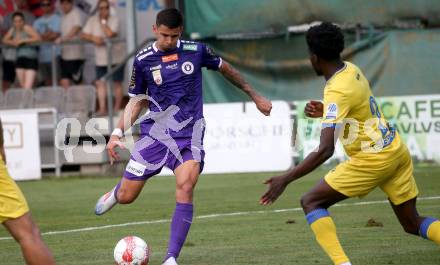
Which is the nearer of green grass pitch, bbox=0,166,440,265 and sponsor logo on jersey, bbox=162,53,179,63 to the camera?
green grass pitch, bbox=0,166,440,265

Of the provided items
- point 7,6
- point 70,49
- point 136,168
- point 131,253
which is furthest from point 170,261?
point 7,6

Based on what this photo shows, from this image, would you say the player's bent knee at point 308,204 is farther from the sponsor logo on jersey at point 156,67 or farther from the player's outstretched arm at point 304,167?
the sponsor logo on jersey at point 156,67

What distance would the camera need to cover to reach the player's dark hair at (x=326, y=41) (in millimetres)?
8562

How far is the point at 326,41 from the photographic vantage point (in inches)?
337

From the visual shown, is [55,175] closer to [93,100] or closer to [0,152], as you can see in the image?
[93,100]

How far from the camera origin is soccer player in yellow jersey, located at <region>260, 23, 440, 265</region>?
8523 millimetres

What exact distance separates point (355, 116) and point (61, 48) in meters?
14.3

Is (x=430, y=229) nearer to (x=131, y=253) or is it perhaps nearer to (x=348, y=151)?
(x=348, y=151)

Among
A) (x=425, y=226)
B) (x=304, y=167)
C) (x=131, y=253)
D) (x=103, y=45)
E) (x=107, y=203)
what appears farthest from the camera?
(x=103, y=45)

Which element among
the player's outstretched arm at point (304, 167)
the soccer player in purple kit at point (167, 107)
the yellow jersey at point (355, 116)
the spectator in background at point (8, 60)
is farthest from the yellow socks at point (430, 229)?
the spectator in background at point (8, 60)

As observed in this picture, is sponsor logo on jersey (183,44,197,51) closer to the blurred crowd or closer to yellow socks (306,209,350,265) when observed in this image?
yellow socks (306,209,350,265)

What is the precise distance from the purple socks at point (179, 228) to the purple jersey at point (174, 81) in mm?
819

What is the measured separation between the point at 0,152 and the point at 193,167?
2.34 m

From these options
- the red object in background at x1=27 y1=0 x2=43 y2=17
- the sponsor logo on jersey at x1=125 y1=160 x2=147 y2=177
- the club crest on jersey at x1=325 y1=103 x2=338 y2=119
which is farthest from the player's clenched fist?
the red object in background at x1=27 y1=0 x2=43 y2=17
